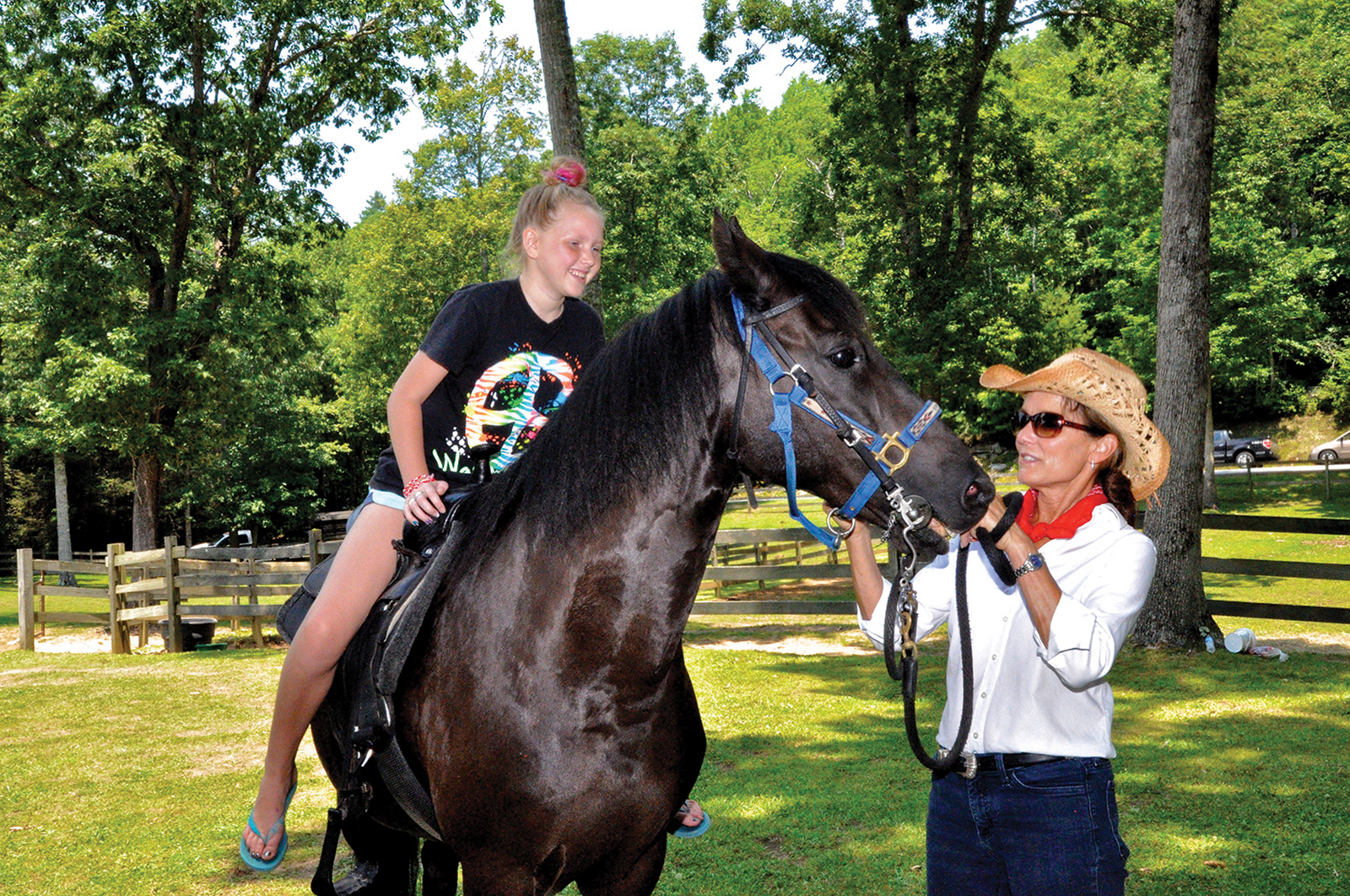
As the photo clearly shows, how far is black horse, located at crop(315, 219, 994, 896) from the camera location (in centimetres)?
233

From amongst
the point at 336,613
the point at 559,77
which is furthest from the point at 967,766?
the point at 559,77

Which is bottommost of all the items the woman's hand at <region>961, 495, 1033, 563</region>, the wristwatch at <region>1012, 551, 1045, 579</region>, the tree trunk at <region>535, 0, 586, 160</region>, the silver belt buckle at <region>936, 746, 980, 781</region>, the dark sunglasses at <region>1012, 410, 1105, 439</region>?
the silver belt buckle at <region>936, 746, 980, 781</region>

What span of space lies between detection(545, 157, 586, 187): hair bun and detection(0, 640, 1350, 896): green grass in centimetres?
380

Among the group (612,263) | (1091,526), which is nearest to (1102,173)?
(612,263)

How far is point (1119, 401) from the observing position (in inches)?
109

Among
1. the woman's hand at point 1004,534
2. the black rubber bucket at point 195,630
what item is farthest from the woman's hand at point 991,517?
the black rubber bucket at point 195,630

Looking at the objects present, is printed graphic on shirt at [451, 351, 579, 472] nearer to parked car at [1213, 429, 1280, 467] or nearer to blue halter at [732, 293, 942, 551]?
blue halter at [732, 293, 942, 551]

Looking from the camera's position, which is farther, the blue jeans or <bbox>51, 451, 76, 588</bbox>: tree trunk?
<bbox>51, 451, 76, 588</bbox>: tree trunk

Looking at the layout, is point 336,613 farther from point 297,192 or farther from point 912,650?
point 297,192

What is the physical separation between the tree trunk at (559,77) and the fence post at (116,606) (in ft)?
37.6

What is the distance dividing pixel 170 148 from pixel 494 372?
62.2 feet

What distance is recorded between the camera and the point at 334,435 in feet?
144

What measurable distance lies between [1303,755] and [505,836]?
272 inches

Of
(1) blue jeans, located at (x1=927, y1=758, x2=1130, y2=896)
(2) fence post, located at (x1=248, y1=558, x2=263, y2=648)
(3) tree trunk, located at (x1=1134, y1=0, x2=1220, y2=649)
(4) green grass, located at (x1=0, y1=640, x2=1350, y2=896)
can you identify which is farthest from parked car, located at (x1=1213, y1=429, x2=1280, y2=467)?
(1) blue jeans, located at (x1=927, y1=758, x2=1130, y2=896)
